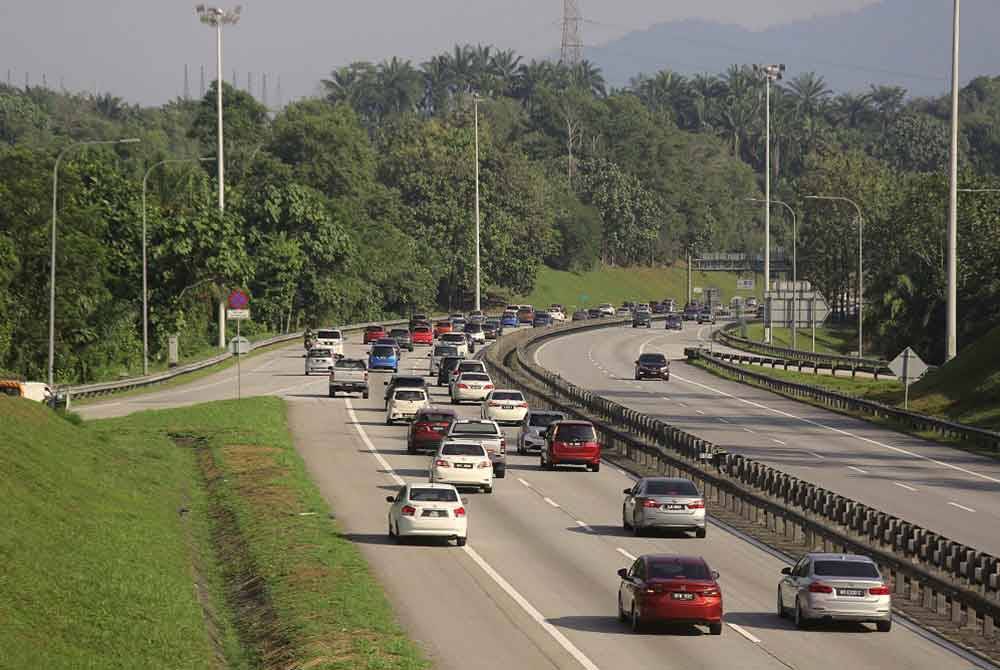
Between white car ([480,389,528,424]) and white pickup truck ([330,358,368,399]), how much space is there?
12.7 meters

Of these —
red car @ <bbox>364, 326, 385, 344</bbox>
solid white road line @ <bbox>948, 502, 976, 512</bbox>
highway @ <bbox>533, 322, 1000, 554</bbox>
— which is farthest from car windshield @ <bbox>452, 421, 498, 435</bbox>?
red car @ <bbox>364, 326, 385, 344</bbox>

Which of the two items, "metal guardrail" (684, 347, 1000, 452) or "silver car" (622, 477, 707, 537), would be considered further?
"metal guardrail" (684, 347, 1000, 452)

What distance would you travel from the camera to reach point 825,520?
39.7 m

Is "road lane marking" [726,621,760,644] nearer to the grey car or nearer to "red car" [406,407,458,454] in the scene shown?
"red car" [406,407,458,454]

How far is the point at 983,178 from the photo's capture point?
153750 millimetres

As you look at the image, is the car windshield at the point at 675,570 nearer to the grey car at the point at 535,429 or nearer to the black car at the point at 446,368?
the grey car at the point at 535,429

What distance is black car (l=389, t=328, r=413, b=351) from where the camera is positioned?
118 m

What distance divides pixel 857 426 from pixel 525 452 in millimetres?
17994

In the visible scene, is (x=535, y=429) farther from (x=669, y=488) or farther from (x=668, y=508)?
(x=668, y=508)

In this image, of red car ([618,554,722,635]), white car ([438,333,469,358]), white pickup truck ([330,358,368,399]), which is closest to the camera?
red car ([618,554,722,635])

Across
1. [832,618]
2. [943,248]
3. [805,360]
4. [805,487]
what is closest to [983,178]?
[943,248]

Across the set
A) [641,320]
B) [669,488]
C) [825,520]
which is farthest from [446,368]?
[641,320]

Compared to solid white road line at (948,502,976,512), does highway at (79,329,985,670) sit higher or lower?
higher

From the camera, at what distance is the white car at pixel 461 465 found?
48625mm
